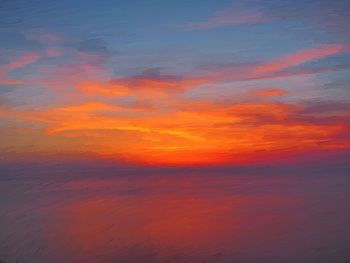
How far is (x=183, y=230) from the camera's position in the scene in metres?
10.2

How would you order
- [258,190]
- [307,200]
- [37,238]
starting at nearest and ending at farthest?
[37,238] → [307,200] → [258,190]

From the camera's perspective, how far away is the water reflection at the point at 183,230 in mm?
7602

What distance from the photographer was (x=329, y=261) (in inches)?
279

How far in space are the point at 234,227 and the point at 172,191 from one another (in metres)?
10.4

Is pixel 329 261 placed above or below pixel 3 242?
below

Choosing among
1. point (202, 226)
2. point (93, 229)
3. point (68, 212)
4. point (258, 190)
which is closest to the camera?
point (93, 229)

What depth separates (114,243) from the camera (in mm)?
8555

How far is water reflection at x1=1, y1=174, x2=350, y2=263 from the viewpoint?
760cm

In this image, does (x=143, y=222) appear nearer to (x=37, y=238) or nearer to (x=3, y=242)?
(x=37, y=238)

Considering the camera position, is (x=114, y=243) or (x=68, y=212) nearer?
(x=114, y=243)

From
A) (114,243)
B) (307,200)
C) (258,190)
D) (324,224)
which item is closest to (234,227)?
(324,224)

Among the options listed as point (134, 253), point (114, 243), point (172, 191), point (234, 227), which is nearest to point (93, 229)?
point (114, 243)

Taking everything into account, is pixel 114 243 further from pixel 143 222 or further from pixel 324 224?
pixel 324 224

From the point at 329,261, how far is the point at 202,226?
414cm
